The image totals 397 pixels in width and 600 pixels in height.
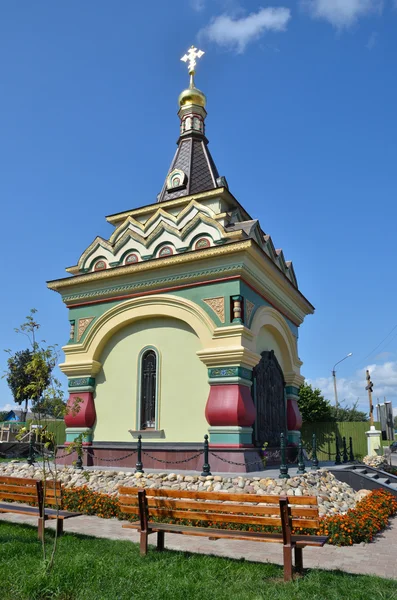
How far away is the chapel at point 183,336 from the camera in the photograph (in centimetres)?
1202

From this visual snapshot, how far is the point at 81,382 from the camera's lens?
14.2m

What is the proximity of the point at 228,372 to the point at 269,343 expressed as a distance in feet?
11.2

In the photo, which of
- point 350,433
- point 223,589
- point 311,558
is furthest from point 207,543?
point 350,433

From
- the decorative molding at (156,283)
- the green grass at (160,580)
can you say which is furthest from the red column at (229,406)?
the green grass at (160,580)

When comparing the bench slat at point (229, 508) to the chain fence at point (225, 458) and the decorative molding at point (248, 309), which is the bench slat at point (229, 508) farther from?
the decorative molding at point (248, 309)

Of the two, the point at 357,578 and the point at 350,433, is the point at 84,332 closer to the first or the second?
the point at 357,578

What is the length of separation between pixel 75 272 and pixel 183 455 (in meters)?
6.54

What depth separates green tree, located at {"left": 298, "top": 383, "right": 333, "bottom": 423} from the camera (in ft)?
83.9

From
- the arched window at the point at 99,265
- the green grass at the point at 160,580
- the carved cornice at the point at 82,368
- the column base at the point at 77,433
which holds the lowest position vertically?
the green grass at the point at 160,580

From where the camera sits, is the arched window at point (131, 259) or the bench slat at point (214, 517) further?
the arched window at point (131, 259)

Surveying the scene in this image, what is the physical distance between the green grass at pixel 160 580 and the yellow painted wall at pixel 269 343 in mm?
8146

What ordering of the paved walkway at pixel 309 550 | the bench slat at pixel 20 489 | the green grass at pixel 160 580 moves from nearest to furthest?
the green grass at pixel 160 580 → the paved walkway at pixel 309 550 → the bench slat at pixel 20 489

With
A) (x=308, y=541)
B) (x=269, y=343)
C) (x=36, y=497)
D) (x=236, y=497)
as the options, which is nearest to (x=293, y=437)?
(x=269, y=343)

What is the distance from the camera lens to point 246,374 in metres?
12.1
